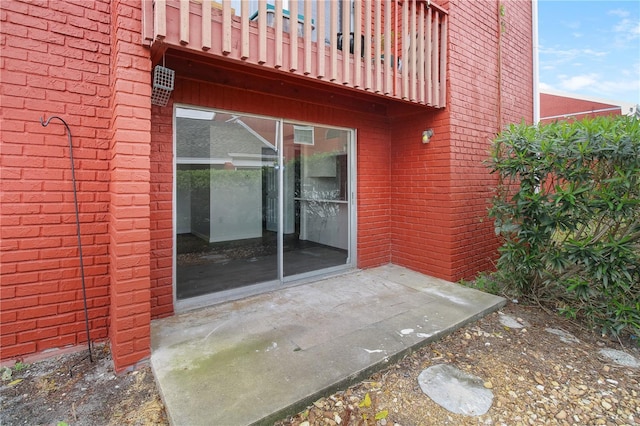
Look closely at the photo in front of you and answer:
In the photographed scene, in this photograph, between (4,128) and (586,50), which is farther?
(586,50)

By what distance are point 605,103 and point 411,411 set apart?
19255 millimetres

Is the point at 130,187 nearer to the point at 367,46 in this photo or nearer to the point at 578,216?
the point at 367,46

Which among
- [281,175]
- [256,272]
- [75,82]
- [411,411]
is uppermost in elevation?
[75,82]

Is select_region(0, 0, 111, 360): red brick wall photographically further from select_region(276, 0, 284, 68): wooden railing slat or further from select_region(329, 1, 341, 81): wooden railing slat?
select_region(329, 1, 341, 81): wooden railing slat

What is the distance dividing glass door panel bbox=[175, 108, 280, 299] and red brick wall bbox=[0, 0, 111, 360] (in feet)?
2.61

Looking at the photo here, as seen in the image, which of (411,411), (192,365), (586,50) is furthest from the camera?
(586,50)

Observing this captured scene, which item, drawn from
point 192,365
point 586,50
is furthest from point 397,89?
point 586,50

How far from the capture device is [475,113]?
15.5 feet

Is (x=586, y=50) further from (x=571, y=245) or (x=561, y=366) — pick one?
(x=561, y=366)

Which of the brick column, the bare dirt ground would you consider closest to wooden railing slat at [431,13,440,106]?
the bare dirt ground

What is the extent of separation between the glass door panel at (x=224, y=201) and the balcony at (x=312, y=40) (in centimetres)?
112

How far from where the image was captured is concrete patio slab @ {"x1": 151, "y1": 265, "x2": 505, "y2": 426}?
6.41 ft

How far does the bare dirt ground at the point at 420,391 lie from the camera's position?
1.96 meters

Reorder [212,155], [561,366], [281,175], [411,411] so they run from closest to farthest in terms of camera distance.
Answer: [411,411], [561,366], [212,155], [281,175]
